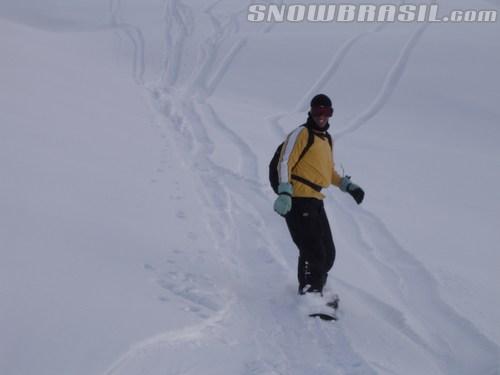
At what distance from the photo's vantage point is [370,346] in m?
3.72

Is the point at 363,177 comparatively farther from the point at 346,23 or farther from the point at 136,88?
the point at 346,23

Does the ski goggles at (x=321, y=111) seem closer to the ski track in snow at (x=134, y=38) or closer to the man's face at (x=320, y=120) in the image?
the man's face at (x=320, y=120)

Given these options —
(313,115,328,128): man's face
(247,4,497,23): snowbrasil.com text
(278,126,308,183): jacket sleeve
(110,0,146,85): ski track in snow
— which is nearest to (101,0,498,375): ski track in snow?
(278,126,308,183): jacket sleeve

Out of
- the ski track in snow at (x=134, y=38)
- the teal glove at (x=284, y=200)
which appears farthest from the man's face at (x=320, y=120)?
the ski track in snow at (x=134, y=38)

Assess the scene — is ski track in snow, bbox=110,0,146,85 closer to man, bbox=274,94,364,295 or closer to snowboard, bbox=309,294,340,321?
man, bbox=274,94,364,295

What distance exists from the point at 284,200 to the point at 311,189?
1.31 feet

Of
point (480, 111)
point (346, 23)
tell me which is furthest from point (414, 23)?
point (480, 111)

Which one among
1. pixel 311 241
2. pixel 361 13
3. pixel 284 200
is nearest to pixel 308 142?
pixel 284 200

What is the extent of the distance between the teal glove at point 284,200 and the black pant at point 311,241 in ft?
0.91

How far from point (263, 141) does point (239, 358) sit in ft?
19.1

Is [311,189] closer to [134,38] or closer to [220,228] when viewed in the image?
[220,228]

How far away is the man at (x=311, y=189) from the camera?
3902 mm

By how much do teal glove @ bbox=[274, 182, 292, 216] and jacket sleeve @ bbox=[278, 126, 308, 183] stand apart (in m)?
0.08

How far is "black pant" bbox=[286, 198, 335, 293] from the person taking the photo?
4.00m
